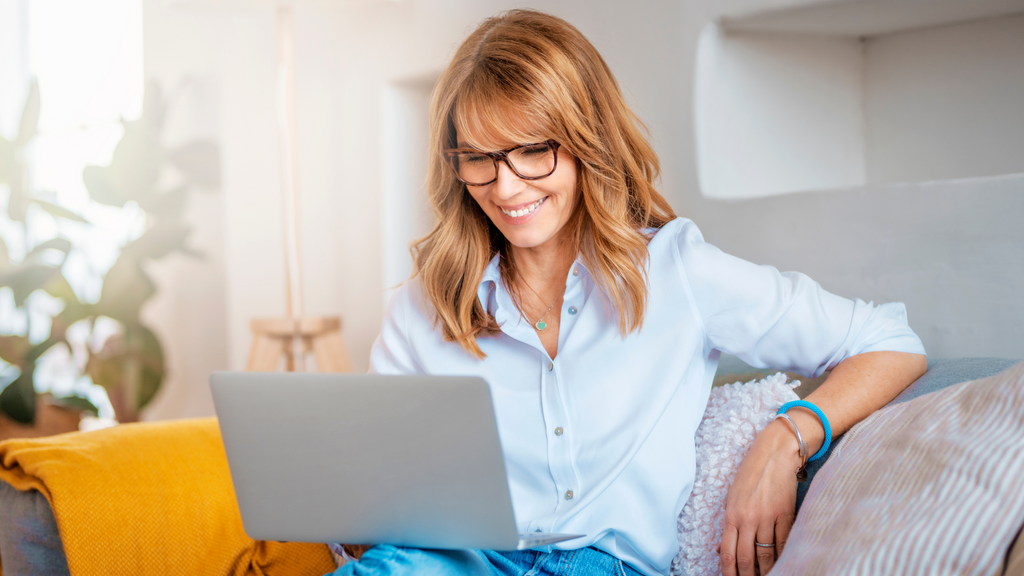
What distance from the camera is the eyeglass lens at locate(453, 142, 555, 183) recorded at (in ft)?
3.78

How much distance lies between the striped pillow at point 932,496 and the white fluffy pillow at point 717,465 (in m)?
0.23

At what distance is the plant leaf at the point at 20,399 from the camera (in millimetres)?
2971

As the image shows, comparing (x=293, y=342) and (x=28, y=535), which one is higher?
(x=293, y=342)

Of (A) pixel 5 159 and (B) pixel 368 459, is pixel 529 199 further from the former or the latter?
(A) pixel 5 159

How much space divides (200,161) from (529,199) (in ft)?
8.03

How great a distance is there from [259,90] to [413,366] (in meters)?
2.34

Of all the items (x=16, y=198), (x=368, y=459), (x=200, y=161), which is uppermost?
(x=200, y=161)

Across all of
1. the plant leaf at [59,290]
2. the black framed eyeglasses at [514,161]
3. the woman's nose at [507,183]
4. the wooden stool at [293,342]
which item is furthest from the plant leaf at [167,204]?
the woman's nose at [507,183]

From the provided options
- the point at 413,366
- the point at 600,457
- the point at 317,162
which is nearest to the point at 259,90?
the point at 317,162

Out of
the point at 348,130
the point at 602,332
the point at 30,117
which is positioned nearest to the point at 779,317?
the point at 602,332

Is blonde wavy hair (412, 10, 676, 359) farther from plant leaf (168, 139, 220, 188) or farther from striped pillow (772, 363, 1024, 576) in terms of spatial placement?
plant leaf (168, 139, 220, 188)

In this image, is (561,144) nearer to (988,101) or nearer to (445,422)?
(445,422)

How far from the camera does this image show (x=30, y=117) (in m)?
3.09

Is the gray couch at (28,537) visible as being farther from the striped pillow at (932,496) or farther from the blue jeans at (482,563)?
the striped pillow at (932,496)
